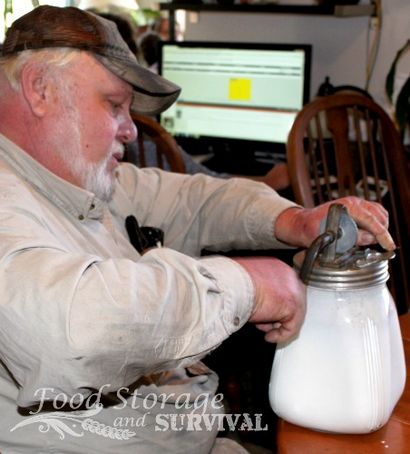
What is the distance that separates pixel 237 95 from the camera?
131 inches

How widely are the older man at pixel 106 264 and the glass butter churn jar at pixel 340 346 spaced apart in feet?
0.10

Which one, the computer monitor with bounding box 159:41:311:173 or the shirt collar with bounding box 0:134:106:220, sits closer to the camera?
the shirt collar with bounding box 0:134:106:220

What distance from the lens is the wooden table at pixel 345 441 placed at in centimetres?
95

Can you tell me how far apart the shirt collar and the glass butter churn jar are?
1.53 feet

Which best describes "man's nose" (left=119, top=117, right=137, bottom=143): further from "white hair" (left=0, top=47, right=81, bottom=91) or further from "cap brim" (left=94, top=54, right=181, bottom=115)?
"white hair" (left=0, top=47, right=81, bottom=91)

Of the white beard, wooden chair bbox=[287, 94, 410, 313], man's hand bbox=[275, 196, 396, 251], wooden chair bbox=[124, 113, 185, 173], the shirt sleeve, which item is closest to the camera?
the shirt sleeve

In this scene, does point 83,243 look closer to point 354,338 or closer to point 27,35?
point 27,35

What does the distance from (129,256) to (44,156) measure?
253 millimetres

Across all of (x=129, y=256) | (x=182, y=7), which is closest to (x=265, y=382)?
(x=129, y=256)

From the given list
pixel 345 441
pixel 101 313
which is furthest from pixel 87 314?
pixel 345 441

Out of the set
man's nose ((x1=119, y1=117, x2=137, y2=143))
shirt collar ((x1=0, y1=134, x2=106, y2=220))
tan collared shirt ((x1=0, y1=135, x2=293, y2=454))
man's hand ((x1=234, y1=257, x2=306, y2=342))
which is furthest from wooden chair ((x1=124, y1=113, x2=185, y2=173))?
man's hand ((x1=234, y1=257, x2=306, y2=342))

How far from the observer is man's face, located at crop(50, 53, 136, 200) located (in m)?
1.27

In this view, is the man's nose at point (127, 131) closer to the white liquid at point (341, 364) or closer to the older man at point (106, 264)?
the older man at point (106, 264)

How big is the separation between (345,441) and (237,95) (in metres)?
2.49
